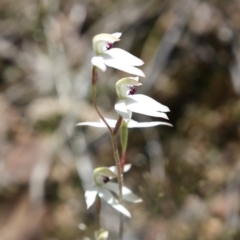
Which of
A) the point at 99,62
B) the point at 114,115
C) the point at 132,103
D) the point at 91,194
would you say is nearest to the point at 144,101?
the point at 132,103

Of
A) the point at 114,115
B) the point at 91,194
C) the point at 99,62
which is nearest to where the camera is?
the point at 99,62

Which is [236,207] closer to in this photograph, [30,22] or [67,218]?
[67,218]

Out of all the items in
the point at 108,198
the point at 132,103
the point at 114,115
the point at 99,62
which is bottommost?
the point at 114,115

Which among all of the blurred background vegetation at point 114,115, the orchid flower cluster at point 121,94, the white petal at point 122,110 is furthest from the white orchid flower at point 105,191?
the blurred background vegetation at point 114,115

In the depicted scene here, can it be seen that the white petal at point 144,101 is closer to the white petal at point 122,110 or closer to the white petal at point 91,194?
the white petal at point 122,110

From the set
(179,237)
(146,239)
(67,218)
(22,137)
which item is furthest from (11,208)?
(179,237)

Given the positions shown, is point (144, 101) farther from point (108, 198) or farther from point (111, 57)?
point (108, 198)
